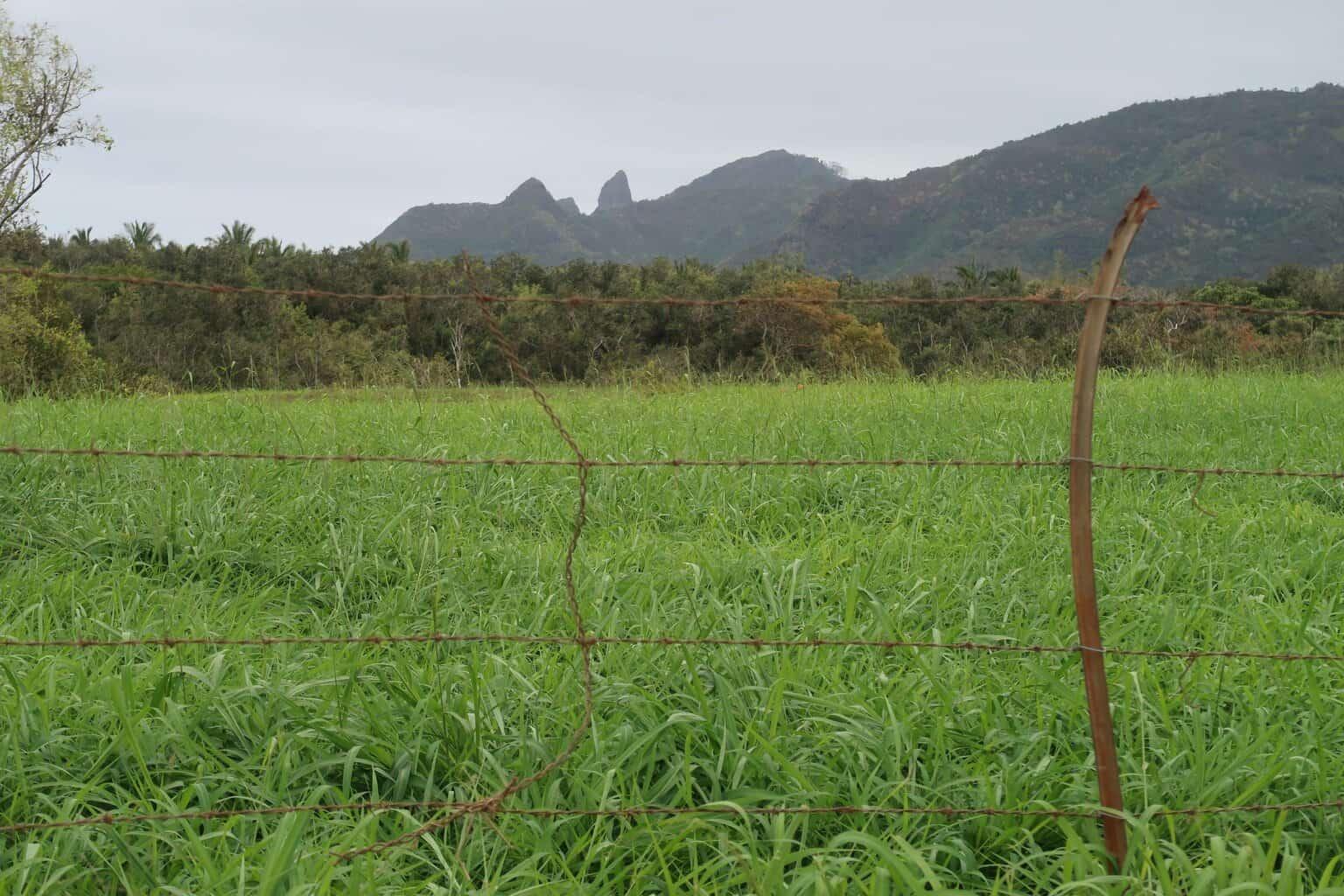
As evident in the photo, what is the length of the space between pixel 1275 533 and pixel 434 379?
241 inches

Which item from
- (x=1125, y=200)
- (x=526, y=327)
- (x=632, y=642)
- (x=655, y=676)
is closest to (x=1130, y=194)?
(x=1125, y=200)

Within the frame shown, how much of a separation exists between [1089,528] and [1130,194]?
145 m

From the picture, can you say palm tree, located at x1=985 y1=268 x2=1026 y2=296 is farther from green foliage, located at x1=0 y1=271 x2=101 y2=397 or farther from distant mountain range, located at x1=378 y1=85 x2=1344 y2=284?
distant mountain range, located at x1=378 y1=85 x2=1344 y2=284

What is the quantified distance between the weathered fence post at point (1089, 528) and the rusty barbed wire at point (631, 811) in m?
0.07

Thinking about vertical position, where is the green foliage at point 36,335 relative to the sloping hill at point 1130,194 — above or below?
below

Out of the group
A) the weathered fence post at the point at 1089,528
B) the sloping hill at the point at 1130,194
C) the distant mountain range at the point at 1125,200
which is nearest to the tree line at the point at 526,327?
the weathered fence post at the point at 1089,528

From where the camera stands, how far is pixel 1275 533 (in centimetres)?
436

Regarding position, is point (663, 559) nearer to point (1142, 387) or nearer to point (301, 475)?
point (301, 475)

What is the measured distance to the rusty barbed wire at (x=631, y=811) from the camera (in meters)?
2.11

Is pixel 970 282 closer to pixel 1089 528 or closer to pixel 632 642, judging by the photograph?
pixel 632 642

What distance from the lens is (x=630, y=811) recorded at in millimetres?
2156

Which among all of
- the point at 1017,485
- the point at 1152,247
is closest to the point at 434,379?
the point at 1017,485

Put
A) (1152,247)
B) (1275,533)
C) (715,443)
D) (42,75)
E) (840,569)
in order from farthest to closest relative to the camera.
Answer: (1152,247) → (42,75) → (715,443) → (1275,533) → (840,569)

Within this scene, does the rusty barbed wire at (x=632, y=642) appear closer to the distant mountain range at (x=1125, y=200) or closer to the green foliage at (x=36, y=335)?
the green foliage at (x=36, y=335)
